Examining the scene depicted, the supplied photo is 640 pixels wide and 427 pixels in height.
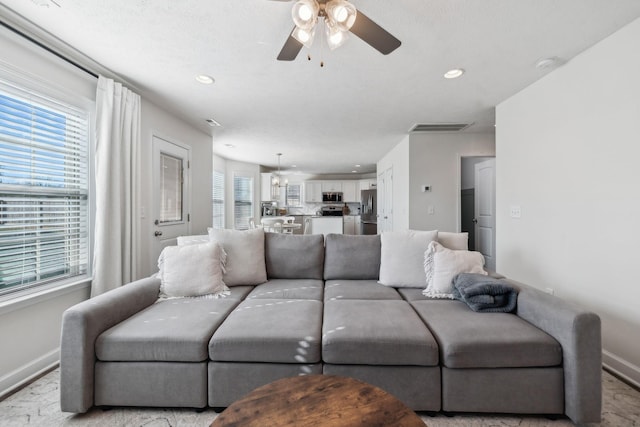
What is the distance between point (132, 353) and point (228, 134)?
3.72 m

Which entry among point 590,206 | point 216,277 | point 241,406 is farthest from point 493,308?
point 216,277

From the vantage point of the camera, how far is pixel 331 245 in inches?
100.0

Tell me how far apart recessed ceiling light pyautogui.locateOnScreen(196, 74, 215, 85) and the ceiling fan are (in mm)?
1317

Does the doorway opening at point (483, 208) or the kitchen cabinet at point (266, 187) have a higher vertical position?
the kitchen cabinet at point (266, 187)

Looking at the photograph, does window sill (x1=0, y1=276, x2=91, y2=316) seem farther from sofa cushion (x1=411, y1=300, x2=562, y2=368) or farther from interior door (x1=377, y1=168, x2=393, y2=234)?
interior door (x1=377, y1=168, x2=393, y2=234)

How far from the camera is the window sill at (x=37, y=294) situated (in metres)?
1.71

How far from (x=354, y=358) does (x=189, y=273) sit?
1383mm

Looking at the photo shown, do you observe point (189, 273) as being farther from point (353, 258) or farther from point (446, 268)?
point (446, 268)

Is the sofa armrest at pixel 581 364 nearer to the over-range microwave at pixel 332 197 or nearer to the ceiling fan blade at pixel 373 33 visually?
the ceiling fan blade at pixel 373 33

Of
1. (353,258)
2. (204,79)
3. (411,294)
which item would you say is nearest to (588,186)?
(411,294)

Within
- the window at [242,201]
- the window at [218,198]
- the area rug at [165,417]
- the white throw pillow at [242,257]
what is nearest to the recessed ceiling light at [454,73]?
the white throw pillow at [242,257]

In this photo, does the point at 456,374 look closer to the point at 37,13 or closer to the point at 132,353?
the point at 132,353

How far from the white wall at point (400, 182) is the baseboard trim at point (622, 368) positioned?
9.12 feet

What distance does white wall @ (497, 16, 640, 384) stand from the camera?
1818 millimetres
